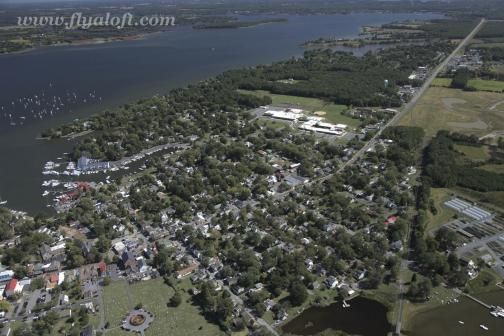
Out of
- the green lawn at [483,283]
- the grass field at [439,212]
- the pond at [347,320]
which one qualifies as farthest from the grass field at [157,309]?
the grass field at [439,212]

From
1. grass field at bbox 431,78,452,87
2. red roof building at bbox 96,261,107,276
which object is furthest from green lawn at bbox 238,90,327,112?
red roof building at bbox 96,261,107,276

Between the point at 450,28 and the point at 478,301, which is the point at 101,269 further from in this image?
the point at 450,28

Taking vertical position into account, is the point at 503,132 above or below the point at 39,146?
above

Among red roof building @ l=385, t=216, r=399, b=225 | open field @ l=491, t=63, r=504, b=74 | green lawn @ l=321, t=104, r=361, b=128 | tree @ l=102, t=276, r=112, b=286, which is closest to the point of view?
A: tree @ l=102, t=276, r=112, b=286

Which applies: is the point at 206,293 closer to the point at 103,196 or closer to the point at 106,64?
the point at 103,196

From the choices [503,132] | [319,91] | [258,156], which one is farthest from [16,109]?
[503,132]

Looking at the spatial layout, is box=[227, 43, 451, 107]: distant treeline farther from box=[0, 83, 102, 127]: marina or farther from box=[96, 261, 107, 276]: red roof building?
box=[96, 261, 107, 276]: red roof building

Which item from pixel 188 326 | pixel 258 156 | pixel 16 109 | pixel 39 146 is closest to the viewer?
pixel 188 326
